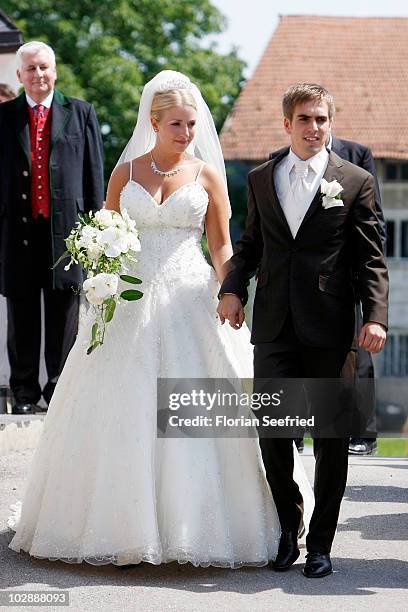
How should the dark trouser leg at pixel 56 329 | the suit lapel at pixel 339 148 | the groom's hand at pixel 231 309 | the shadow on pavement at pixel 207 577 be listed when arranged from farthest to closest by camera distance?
the dark trouser leg at pixel 56 329 < the suit lapel at pixel 339 148 < the groom's hand at pixel 231 309 < the shadow on pavement at pixel 207 577

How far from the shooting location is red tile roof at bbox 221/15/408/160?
36.5 metres

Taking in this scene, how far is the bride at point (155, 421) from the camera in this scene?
588 centimetres

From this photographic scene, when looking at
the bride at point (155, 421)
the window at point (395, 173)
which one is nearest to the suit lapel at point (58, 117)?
the bride at point (155, 421)

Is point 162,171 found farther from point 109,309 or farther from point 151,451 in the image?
point 151,451

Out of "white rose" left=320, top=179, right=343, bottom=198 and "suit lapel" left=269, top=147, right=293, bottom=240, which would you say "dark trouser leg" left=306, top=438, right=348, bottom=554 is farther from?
"white rose" left=320, top=179, right=343, bottom=198

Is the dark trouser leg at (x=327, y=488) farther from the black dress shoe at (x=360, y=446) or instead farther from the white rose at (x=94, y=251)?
the black dress shoe at (x=360, y=446)

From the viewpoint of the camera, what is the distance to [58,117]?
8.58 m

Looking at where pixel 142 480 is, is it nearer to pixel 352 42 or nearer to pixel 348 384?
pixel 348 384

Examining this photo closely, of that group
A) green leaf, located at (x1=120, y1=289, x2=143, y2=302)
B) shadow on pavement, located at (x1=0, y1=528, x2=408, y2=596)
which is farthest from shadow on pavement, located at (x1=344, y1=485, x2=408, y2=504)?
green leaf, located at (x1=120, y1=289, x2=143, y2=302)

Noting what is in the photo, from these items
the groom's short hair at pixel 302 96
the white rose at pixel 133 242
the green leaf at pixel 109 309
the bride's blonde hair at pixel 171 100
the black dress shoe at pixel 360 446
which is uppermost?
the bride's blonde hair at pixel 171 100

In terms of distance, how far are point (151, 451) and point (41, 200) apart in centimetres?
310

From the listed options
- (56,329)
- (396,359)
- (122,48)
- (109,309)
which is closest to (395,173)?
(396,359)

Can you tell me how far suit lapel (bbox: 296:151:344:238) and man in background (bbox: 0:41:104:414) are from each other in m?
3.03

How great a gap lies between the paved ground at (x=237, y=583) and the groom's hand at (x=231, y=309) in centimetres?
113
